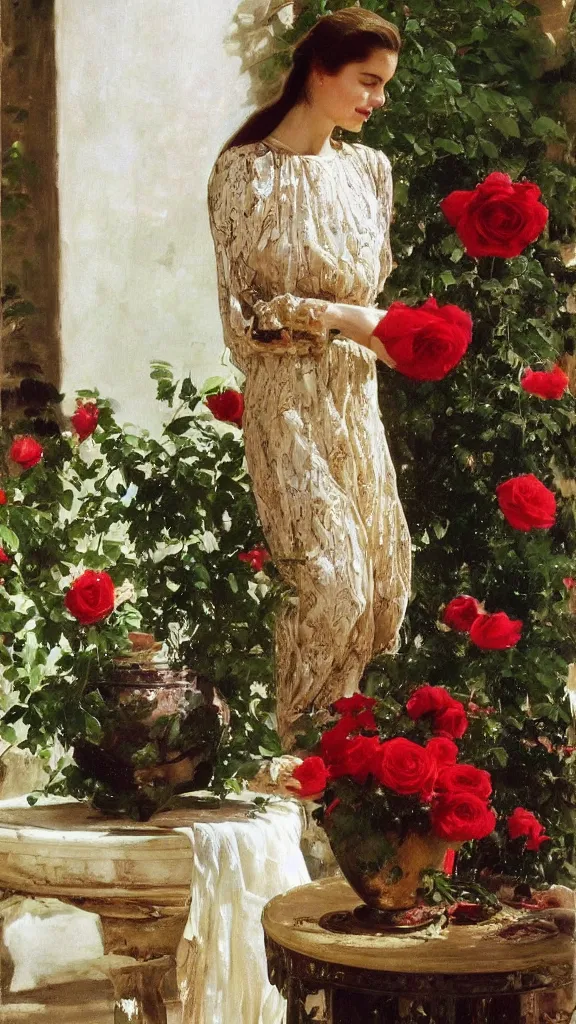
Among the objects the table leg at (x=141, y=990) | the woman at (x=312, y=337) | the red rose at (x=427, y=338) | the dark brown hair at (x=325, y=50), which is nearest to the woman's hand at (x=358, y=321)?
the woman at (x=312, y=337)

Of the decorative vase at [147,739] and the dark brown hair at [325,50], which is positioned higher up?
the dark brown hair at [325,50]

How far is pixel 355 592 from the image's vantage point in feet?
8.52

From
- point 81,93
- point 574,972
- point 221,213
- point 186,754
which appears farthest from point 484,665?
point 81,93

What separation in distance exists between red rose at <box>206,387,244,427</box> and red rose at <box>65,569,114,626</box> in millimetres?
368

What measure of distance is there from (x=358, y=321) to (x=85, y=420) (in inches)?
25.5

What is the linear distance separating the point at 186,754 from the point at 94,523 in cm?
51

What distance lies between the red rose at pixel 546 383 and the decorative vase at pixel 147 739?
2.71ft

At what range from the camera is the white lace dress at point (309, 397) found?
100 inches

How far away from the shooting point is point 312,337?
8.32ft

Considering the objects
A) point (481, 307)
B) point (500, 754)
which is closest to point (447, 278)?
point (481, 307)

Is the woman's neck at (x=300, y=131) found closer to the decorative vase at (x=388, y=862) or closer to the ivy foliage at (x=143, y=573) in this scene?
the ivy foliage at (x=143, y=573)

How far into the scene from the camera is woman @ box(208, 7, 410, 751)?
100 inches

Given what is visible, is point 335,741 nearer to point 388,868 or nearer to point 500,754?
point 388,868

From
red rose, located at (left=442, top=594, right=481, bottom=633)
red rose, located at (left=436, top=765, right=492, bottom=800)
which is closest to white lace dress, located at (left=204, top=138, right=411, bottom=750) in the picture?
red rose, located at (left=442, top=594, right=481, bottom=633)
